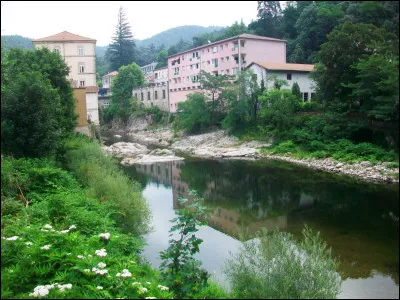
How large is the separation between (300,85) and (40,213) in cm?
1780

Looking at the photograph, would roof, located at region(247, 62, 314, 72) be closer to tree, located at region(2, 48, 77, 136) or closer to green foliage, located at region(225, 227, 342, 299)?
tree, located at region(2, 48, 77, 136)

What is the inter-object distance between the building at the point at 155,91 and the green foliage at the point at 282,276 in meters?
30.2

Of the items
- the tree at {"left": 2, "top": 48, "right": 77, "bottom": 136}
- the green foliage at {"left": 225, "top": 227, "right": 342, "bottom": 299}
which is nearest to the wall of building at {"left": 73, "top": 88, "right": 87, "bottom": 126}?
the tree at {"left": 2, "top": 48, "right": 77, "bottom": 136}

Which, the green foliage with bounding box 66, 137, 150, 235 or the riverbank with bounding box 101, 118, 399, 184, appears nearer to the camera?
the green foliage with bounding box 66, 137, 150, 235

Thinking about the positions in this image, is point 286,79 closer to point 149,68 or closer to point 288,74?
point 288,74

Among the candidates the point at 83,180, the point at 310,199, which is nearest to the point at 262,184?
the point at 310,199

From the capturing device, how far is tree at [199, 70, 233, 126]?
2361 cm

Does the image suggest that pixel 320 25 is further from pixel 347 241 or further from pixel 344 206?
pixel 347 241

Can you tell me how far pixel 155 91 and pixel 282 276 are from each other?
109 feet

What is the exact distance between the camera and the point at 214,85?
2381 centimetres

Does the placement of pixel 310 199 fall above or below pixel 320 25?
below

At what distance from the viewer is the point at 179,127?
27.4 meters

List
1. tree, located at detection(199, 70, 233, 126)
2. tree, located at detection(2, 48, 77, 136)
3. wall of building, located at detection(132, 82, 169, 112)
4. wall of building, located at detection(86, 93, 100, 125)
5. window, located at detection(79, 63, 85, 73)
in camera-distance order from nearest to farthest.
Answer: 1. tree, located at detection(2, 48, 77, 136)
2. wall of building, located at detection(86, 93, 100, 125)
3. tree, located at detection(199, 70, 233, 126)
4. window, located at detection(79, 63, 85, 73)
5. wall of building, located at detection(132, 82, 169, 112)

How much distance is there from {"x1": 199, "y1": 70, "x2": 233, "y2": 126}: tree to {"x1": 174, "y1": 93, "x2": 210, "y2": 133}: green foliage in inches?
20.7
